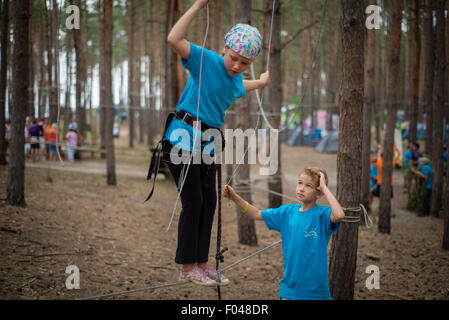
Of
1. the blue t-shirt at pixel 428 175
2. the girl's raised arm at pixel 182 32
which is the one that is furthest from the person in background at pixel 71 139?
the girl's raised arm at pixel 182 32

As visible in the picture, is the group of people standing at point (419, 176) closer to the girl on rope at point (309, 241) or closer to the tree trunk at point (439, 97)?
the tree trunk at point (439, 97)

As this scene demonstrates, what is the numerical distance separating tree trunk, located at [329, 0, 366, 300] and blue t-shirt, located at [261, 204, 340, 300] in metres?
1.41

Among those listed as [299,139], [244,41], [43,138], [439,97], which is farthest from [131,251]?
[299,139]

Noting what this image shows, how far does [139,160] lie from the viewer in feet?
56.8

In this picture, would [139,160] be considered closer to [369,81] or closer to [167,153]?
[369,81]

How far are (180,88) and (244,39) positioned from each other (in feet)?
27.6

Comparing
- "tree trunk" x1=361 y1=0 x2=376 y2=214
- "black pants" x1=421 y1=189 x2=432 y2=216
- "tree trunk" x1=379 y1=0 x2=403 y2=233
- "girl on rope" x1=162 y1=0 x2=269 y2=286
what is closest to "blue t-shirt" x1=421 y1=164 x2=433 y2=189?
"black pants" x1=421 y1=189 x2=432 y2=216

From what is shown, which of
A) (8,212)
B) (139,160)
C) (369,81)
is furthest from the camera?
(139,160)

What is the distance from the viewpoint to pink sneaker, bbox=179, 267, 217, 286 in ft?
8.66

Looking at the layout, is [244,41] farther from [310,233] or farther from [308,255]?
[308,255]

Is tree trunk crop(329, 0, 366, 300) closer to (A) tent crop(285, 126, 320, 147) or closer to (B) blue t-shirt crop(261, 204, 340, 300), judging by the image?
(B) blue t-shirt crop(261, 204, 340, 300)
